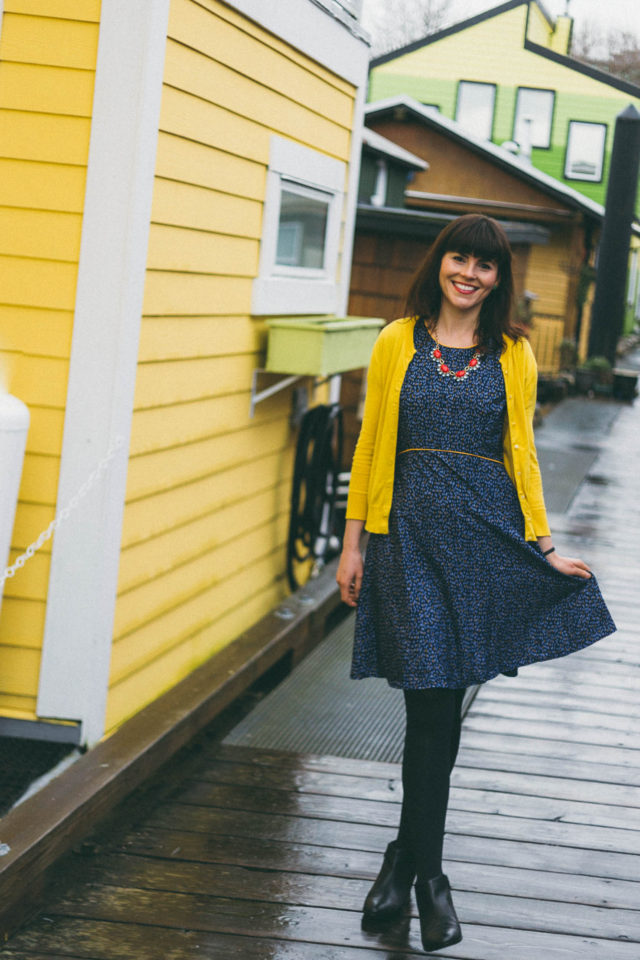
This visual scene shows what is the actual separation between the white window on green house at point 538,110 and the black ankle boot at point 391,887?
28.5 m

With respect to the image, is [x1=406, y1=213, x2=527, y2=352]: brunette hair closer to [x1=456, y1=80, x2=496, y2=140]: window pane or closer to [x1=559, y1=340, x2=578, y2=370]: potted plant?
[x1=559, y1=340, x2=578, y2=370]: potted plant

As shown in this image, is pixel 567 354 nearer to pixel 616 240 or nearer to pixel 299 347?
pixel 616 240

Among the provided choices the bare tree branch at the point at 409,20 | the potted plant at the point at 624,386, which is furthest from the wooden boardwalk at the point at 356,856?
the bare tree branch at the point at 409,20

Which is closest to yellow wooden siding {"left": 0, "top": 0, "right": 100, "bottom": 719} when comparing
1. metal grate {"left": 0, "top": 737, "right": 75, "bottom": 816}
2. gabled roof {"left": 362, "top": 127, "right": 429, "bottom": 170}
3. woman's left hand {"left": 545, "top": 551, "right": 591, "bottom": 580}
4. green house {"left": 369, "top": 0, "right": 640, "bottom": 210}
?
metal grate {"left": 0, "top": 737, "right": 75, "bottom": 816}

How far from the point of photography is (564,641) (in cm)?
294

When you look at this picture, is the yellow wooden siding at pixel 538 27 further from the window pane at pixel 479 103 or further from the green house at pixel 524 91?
the window pane at pixel 479 103

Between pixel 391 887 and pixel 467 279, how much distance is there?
4.79 ft

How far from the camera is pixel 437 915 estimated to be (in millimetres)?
2793

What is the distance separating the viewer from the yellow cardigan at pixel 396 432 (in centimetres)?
289

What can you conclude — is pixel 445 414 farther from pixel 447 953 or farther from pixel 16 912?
pixel 16 912

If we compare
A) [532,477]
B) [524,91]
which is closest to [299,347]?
[532,477]

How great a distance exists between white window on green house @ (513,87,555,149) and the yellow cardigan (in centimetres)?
2810

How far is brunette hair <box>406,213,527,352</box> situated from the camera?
2.90 m

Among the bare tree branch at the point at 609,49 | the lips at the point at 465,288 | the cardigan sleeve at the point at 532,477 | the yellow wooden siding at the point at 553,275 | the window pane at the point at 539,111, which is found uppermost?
the bare tree branch at the point at 609,49
